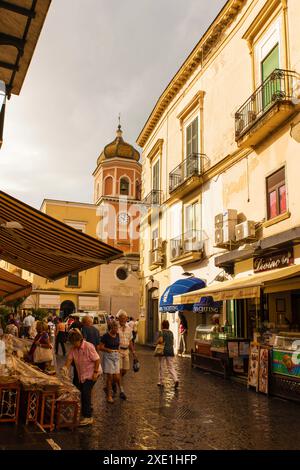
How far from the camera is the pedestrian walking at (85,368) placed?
7.40 m

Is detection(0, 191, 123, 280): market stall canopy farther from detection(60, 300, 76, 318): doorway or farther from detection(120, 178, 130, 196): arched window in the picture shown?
detection(120, 178, 130, 196): arched window

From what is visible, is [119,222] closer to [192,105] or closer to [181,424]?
[192,105]

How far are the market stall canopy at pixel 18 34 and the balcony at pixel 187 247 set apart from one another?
521 inches

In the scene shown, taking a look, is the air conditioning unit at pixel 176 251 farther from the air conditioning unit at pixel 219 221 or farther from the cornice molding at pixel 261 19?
the cornice molding at pixel 261 19

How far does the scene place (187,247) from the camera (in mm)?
20766

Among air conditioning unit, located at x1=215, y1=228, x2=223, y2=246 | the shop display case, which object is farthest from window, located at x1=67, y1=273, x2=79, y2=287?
the shop display case

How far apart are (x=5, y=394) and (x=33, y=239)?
3423 millimetres

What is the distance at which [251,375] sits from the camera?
11656mm

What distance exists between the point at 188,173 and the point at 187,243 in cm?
311

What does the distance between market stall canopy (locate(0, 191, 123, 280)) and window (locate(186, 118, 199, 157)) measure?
1117 centimetres

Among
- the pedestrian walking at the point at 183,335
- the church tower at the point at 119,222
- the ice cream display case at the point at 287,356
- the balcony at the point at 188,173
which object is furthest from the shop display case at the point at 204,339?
the church tower at the point at 119,222

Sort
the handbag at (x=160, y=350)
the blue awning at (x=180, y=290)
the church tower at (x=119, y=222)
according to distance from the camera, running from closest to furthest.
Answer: the handbag at (x=160, y=350) → the blue awning at (x=180, y=290) → the church tower at (x=119, y=222)

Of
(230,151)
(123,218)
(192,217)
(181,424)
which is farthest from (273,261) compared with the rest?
(123,218)

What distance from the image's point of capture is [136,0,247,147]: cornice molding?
18.1 metres
